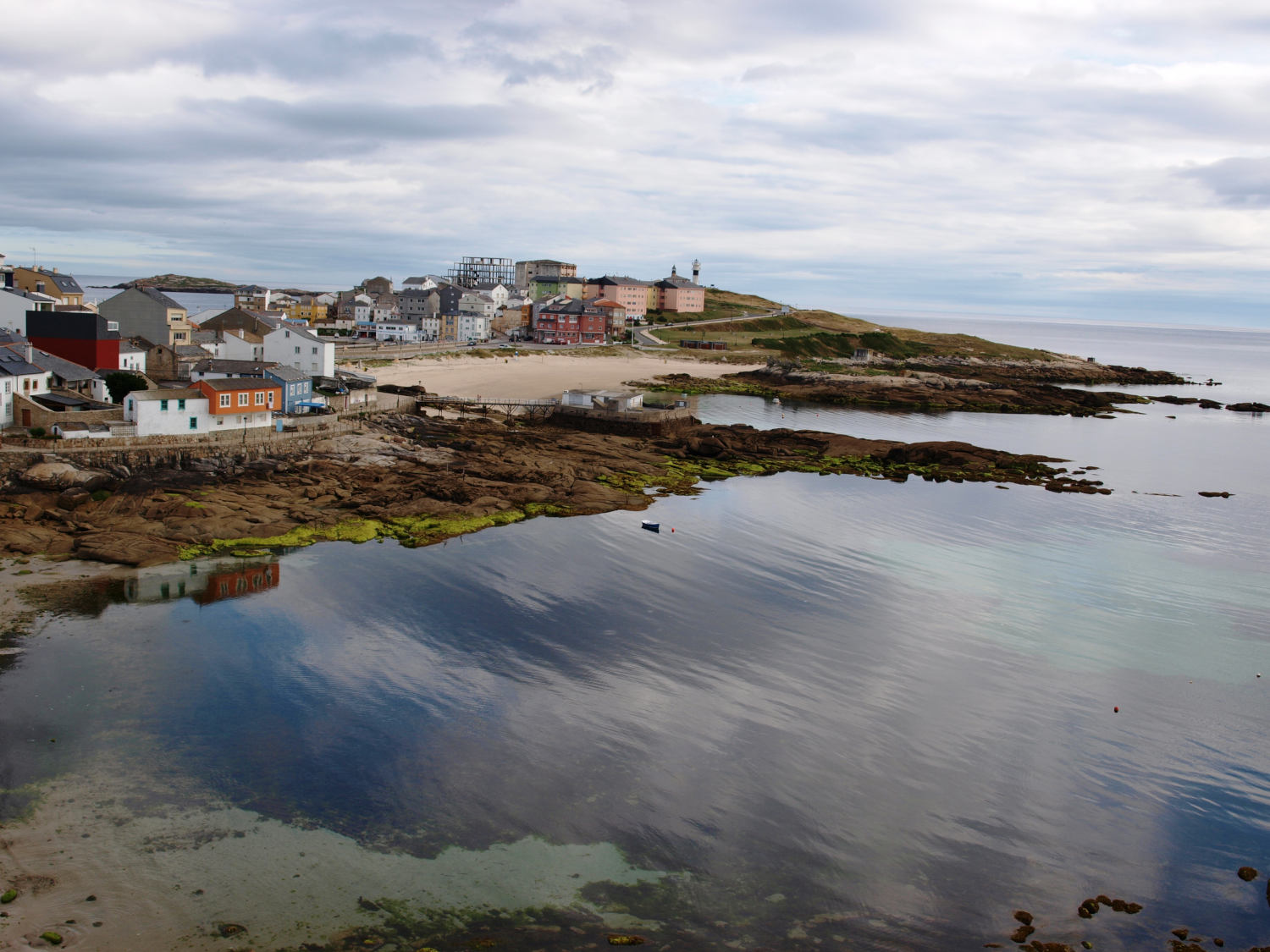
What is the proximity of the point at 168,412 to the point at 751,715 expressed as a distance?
94.2 feet

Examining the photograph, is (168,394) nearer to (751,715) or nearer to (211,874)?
(211,874)

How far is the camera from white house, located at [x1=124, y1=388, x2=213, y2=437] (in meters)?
34.8

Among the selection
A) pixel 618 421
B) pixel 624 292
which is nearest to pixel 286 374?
pixel 618 421

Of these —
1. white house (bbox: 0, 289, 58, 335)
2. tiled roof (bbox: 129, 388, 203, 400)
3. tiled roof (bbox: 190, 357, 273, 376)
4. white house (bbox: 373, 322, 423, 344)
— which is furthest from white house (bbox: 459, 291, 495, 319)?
tiled roof (bbox: 129, 388, 203, 400)

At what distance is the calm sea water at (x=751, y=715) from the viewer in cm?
1423

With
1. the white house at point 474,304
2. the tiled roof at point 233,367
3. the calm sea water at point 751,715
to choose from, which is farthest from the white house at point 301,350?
the white house at point 474,304

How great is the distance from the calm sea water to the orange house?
11.9 metres

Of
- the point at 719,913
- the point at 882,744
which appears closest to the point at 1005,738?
the point at 882,744

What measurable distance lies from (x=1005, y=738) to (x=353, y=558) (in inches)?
789

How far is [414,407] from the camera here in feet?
169

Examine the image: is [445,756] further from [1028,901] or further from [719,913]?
[1028,901]

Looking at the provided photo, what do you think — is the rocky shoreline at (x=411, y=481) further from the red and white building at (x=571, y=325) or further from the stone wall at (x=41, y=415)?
the red and white building at (x=571, y=325)

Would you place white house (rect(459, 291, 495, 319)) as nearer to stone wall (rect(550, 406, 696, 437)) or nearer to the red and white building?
the red and white building

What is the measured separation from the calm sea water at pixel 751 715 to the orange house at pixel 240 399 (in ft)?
39.1
